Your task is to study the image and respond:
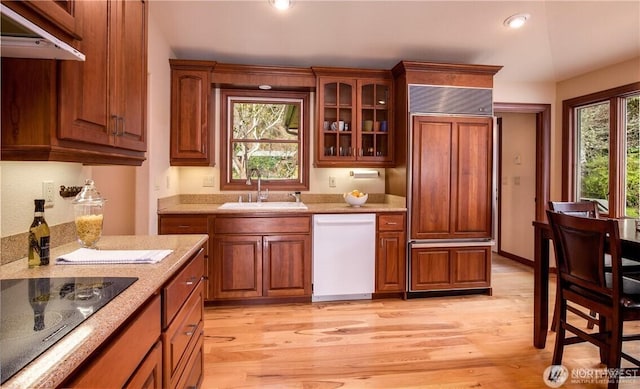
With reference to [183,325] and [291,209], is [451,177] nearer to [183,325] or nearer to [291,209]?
[291,209]

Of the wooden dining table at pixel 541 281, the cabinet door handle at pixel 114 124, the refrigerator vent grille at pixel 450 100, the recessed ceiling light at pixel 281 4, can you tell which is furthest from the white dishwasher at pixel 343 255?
the cabinet door handle at pixel 114 124

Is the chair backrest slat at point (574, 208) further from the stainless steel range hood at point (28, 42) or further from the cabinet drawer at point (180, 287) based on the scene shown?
the stainless steel range hood at point (28, 42)

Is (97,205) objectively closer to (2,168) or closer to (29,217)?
(29,217)

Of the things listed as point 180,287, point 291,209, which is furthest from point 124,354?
point 291,209

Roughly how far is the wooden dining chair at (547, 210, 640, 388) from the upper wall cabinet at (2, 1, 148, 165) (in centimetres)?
232

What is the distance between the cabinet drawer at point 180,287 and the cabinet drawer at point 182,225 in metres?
1.29

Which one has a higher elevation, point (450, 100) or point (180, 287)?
point (450, 100)

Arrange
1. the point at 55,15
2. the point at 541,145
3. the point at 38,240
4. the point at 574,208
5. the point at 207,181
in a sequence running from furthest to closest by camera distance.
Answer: the point at 541,145, the point at 207,181, the point at 574,208, the point at 38,240, the point at 55,15

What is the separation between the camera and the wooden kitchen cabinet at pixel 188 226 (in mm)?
2887

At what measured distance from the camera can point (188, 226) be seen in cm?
293

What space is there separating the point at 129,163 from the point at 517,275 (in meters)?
4.33

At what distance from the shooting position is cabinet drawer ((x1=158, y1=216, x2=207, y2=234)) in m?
2.89

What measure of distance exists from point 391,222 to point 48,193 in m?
2.60

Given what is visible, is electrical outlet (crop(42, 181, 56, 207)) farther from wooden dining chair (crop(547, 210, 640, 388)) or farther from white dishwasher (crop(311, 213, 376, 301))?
wooden dining chair (crop(547, 210, 640, 388))
